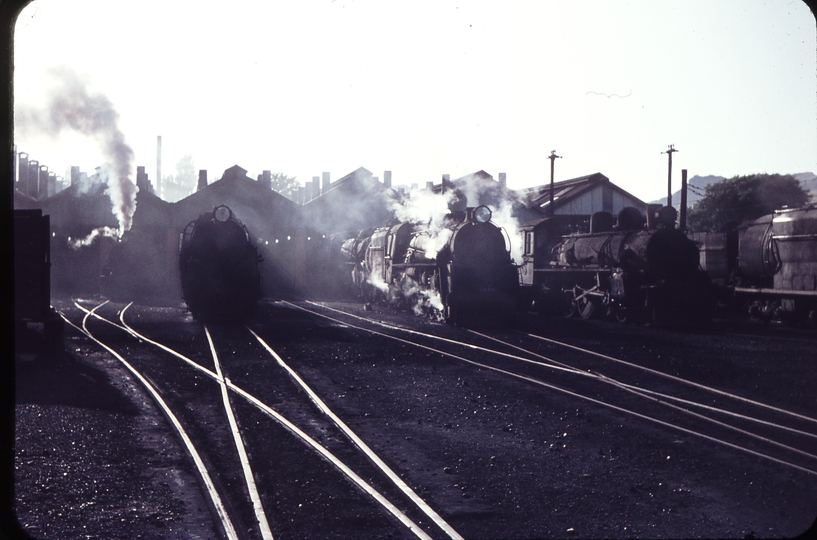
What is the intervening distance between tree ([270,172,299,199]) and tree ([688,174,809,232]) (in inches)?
2044

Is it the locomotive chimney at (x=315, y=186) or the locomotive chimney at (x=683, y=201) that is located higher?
the locomotive chimney at (x=315, y=186)

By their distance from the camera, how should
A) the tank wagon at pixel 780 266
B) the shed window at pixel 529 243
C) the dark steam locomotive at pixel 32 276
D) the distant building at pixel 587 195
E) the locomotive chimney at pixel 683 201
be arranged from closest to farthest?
the dark steam locomotive at pixel 32 276 → the tank wagon at pixel 780 266 → the shed window at pixel 529 243 → the locomotive chimney at pixel 683 201 → the distant building at pixel 587 195

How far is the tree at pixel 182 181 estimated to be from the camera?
99.8 meters

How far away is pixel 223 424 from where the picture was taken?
768cm

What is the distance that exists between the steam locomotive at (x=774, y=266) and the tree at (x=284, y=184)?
69.6 m

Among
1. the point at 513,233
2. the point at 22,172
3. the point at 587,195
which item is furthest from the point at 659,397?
the point at 22,172

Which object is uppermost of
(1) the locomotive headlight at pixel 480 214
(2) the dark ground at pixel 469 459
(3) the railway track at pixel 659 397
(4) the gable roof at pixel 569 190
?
(4) the gable roof at pixel 569 190

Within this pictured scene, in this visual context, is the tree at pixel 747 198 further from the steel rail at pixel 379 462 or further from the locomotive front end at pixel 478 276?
the steel rail at pixel 379 462

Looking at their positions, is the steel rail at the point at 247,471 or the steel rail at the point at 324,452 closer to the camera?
the steel rail at the point at 247,471

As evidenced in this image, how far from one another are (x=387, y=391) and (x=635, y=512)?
492 cm

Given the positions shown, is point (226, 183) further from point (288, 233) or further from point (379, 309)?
point (379, 309)

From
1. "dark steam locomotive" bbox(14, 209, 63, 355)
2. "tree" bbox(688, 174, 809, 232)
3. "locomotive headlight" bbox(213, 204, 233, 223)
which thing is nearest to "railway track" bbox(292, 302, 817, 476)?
"dark steam locomotive" bbox(14, 209, 63, 355)

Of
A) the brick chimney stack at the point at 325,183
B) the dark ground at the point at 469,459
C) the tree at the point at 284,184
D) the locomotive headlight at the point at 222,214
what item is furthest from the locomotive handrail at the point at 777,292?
the tree at the point at 284,184

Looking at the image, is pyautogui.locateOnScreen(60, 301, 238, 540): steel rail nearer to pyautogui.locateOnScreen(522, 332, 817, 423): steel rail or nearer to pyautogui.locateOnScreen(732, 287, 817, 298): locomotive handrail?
pyautogui.locateOnScreen(522, 332, 817, 423): steel rail
